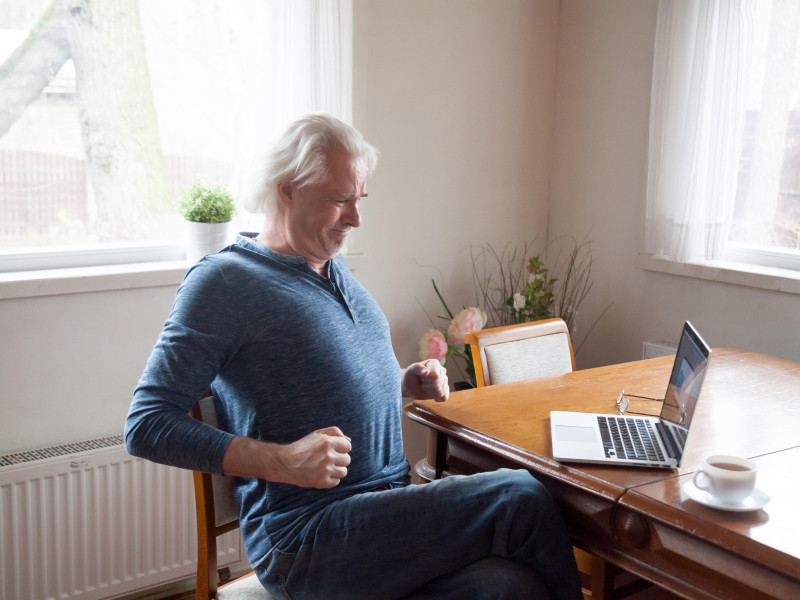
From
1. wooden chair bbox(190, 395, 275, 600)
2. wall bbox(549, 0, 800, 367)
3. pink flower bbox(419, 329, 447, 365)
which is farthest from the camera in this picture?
wall bbox(549, 0, 800, 367)

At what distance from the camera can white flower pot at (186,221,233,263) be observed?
8.02 feet

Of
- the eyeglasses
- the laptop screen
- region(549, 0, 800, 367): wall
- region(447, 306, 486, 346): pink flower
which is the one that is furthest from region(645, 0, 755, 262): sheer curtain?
the laptop screen

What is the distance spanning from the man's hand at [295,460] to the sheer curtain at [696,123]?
1875mm

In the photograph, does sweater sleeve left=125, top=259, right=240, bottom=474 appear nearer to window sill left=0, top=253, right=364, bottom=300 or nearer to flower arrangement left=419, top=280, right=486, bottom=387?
window sill left=0, top=253, right=364, bottom=300

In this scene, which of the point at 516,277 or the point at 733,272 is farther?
the point at 516,277

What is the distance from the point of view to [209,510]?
163cm

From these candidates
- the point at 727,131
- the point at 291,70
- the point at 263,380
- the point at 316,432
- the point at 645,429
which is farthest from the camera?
the point at 727,131

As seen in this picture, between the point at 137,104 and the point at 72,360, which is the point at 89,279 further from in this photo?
the point at 137,104

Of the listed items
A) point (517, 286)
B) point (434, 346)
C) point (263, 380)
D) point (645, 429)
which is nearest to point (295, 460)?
point (263, 380)

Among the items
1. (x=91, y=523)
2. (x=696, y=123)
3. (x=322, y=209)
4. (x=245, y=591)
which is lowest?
(x=91, y=523)

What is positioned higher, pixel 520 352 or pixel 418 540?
pixel 520 352

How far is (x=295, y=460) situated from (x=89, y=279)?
122cm

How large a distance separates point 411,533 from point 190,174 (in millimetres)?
1583

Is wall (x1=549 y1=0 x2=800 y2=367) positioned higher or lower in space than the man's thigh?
higher
